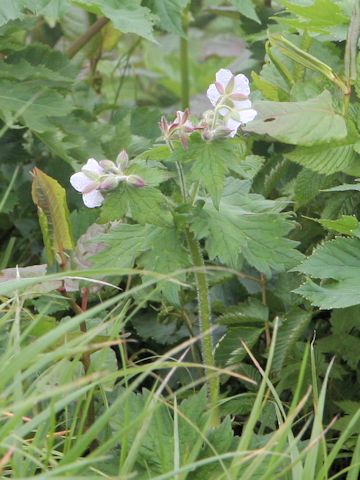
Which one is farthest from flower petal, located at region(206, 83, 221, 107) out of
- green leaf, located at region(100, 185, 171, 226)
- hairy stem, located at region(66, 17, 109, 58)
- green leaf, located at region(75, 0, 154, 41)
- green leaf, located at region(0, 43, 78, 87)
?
hairy stem, located at region(66, 17, 109, 58)

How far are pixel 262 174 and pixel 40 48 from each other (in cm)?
69

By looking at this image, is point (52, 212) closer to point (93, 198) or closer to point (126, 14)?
point (93, 198)

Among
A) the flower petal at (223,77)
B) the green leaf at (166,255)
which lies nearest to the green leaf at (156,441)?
the green leaf at (166,255)

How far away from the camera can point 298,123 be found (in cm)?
185

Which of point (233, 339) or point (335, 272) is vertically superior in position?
point (335, 272)

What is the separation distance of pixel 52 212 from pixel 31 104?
59cm

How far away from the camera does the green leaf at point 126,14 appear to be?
2.24m

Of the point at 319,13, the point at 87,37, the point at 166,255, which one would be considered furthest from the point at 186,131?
the point at 87,37

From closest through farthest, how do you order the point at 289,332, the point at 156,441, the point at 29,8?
the point at 156,441 → the point at 289,332 → the point at 29,8

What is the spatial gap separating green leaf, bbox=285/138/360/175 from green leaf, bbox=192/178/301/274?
0.12 metres

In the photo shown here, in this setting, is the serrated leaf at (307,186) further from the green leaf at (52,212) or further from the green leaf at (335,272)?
the green leaf at (52,212)

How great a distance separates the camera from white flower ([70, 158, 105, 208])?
171 cm

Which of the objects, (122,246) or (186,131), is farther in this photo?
(122,246)

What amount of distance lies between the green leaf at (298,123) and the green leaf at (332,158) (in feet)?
0.33
